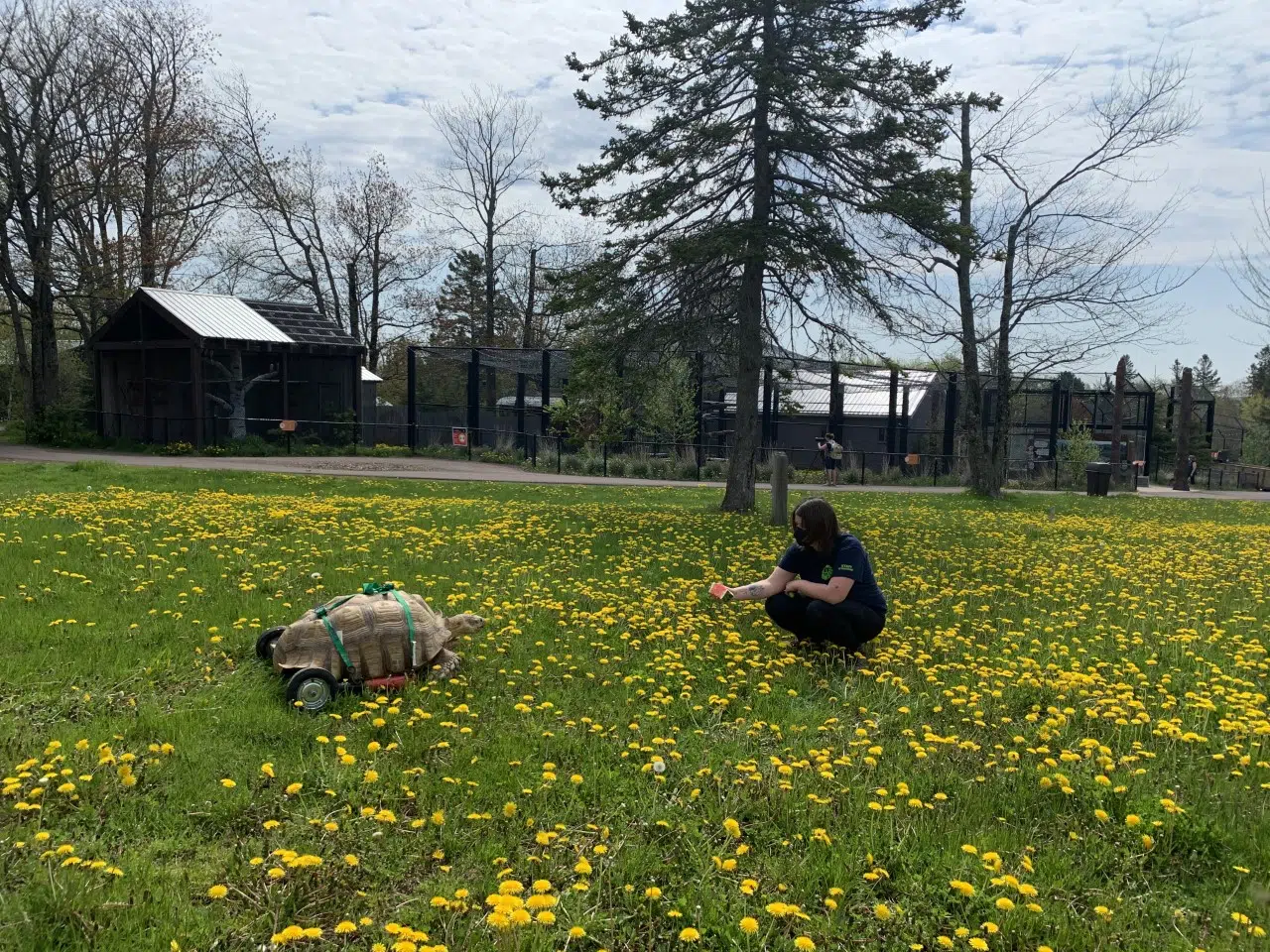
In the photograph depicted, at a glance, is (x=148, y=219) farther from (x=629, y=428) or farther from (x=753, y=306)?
(x=753, y=306)

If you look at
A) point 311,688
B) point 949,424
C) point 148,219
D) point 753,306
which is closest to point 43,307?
point 148,219

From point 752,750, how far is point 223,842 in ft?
7.70

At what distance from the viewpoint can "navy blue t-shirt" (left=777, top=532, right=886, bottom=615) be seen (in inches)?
230

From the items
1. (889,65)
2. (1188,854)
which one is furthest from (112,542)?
(889,65)

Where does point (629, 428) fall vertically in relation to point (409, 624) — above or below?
above

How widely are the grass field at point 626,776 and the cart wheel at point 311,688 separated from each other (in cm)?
17

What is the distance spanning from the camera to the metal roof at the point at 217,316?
91.3 feet

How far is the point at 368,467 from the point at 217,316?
8.97 metres

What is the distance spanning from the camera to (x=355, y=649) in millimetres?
4824

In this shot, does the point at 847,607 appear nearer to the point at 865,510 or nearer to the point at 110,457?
the point at 865,510

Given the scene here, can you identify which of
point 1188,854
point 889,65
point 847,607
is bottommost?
point 1188,854

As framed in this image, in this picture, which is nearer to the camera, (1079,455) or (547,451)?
(547,451)

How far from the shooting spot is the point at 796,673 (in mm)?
5570

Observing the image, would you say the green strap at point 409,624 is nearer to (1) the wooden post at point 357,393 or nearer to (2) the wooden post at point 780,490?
(2) the wooden post at point 780,490
